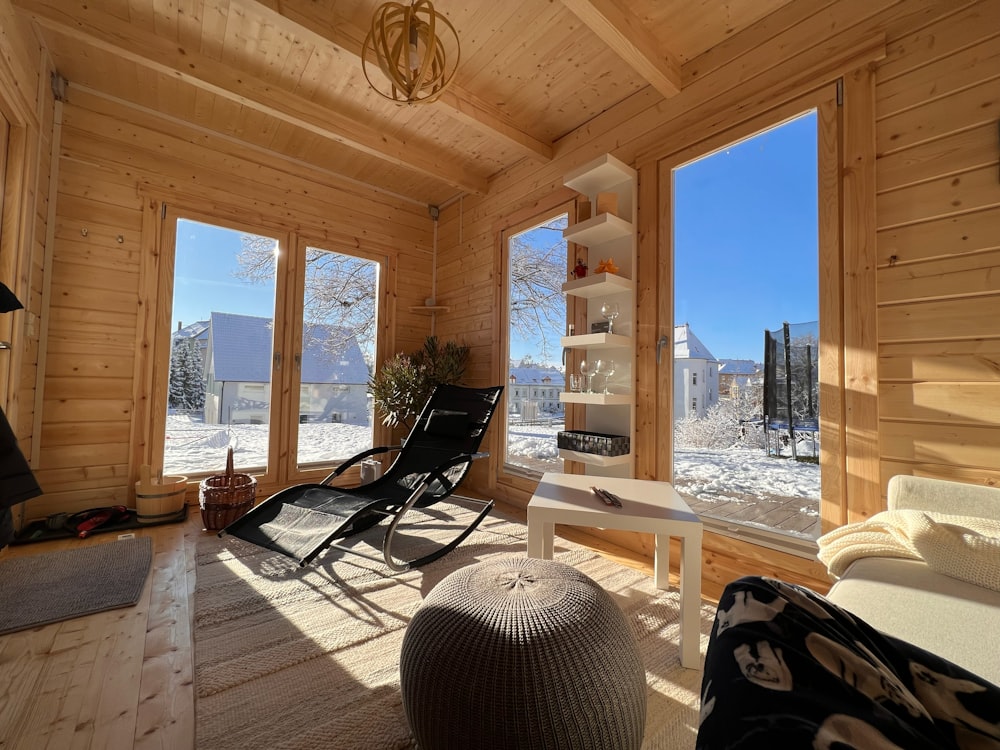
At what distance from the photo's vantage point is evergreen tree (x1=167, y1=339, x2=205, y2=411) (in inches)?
132

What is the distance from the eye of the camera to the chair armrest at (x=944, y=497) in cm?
134

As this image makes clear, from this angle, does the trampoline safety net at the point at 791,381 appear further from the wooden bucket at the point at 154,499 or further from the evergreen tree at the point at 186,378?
the evergreen tree at the point at 186,378

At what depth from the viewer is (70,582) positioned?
2.05m

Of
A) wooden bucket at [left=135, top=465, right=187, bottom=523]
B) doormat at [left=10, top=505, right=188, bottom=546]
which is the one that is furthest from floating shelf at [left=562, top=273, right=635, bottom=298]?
doormat at [left=10, top=505, right=188, bottom=546]

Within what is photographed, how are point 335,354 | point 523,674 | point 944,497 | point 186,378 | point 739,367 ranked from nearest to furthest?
point 523,674, point 944,497, point 739,367, point 186,378, point 335,354

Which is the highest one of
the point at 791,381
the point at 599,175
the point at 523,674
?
the point at 599,175

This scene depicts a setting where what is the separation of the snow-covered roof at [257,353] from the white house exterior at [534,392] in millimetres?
1562

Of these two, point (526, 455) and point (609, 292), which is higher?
point (609, 292)

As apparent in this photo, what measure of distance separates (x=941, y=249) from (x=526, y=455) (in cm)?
275

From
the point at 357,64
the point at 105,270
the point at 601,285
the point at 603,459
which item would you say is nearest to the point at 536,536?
the point at 603,459

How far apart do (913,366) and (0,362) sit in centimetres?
431

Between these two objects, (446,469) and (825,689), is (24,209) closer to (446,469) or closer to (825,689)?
(446,469)

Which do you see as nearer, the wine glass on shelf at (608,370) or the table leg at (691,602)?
the table leg at (691,602)

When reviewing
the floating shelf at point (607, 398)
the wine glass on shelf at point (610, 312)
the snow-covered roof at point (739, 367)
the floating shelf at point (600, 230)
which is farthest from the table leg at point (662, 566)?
the floating shelf at point (600, 230)
